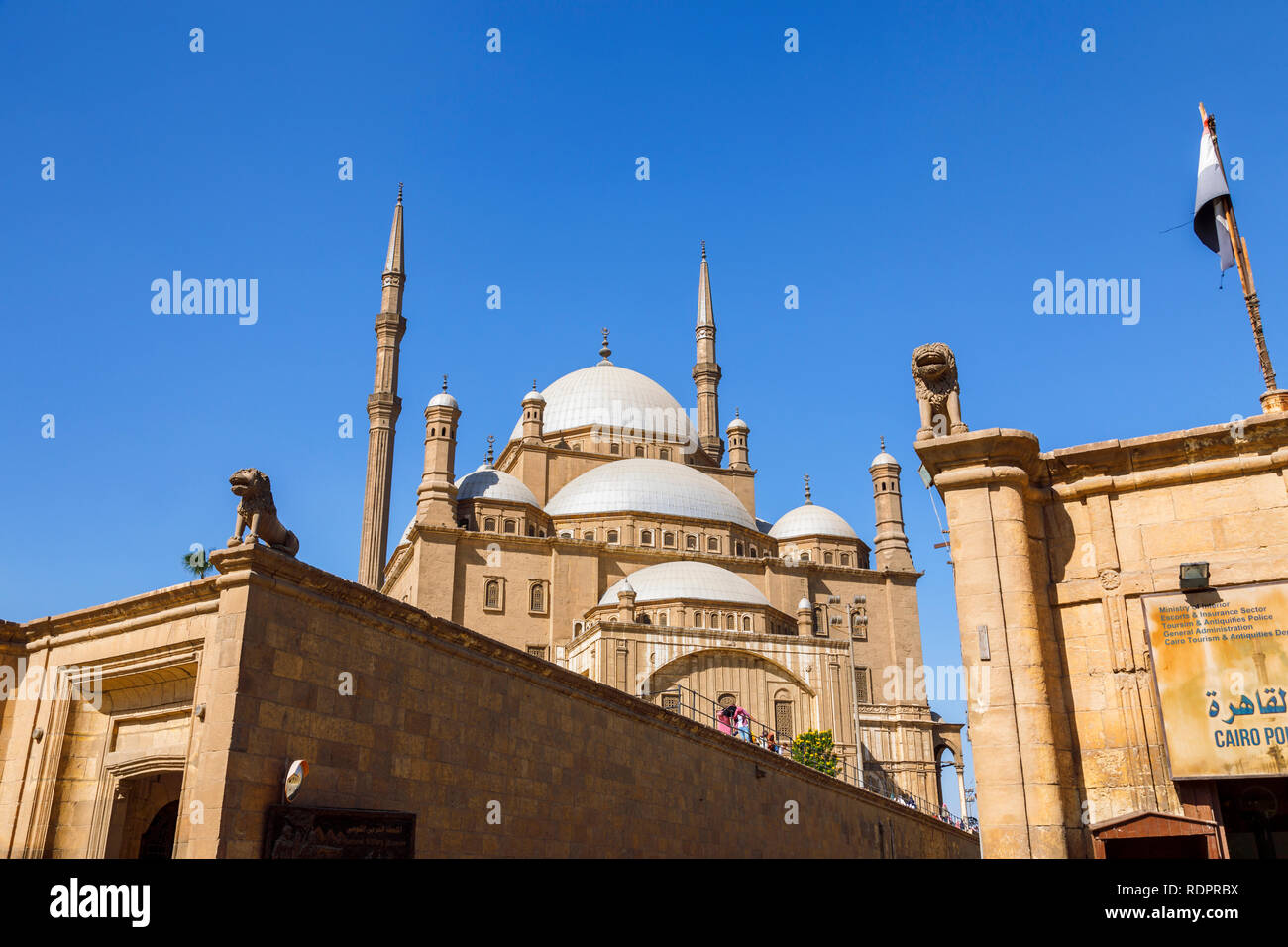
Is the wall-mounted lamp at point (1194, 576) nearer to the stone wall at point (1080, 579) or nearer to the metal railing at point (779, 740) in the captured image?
the stone wall at point (1080, 579)

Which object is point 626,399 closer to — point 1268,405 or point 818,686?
point 818,686

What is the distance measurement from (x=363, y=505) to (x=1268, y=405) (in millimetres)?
35602

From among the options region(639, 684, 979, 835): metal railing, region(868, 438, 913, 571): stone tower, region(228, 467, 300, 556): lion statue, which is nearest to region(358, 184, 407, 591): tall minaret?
region(639, 684, 979, 835): metal railing

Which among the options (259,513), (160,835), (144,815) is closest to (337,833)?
(259,513)

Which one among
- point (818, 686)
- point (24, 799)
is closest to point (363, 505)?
point (818, 686)

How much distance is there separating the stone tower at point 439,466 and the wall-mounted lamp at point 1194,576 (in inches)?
1216

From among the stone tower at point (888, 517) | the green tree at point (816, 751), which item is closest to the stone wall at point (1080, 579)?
the green tree at point (816, 751)

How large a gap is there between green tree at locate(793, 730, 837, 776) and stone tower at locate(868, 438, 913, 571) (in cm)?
1615

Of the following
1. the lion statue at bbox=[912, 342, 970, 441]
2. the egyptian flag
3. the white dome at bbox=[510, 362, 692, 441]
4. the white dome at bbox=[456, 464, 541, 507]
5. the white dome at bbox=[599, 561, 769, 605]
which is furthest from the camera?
the white dome at bbox=[510, 362, 692, 441]

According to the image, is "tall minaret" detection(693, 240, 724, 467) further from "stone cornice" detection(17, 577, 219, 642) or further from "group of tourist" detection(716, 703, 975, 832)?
"stone cornice" detection(17, 577, 219, 642)

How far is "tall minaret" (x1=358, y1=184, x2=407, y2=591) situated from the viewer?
4025 centimetres

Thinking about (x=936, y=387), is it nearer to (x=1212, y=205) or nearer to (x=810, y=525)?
(x=1212, y=205)

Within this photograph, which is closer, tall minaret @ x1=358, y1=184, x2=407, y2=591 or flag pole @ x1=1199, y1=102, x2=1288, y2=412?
flag pole @ x1=1199, y1=102, x2=1288, y2=412

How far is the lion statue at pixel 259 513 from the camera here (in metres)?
8.88
